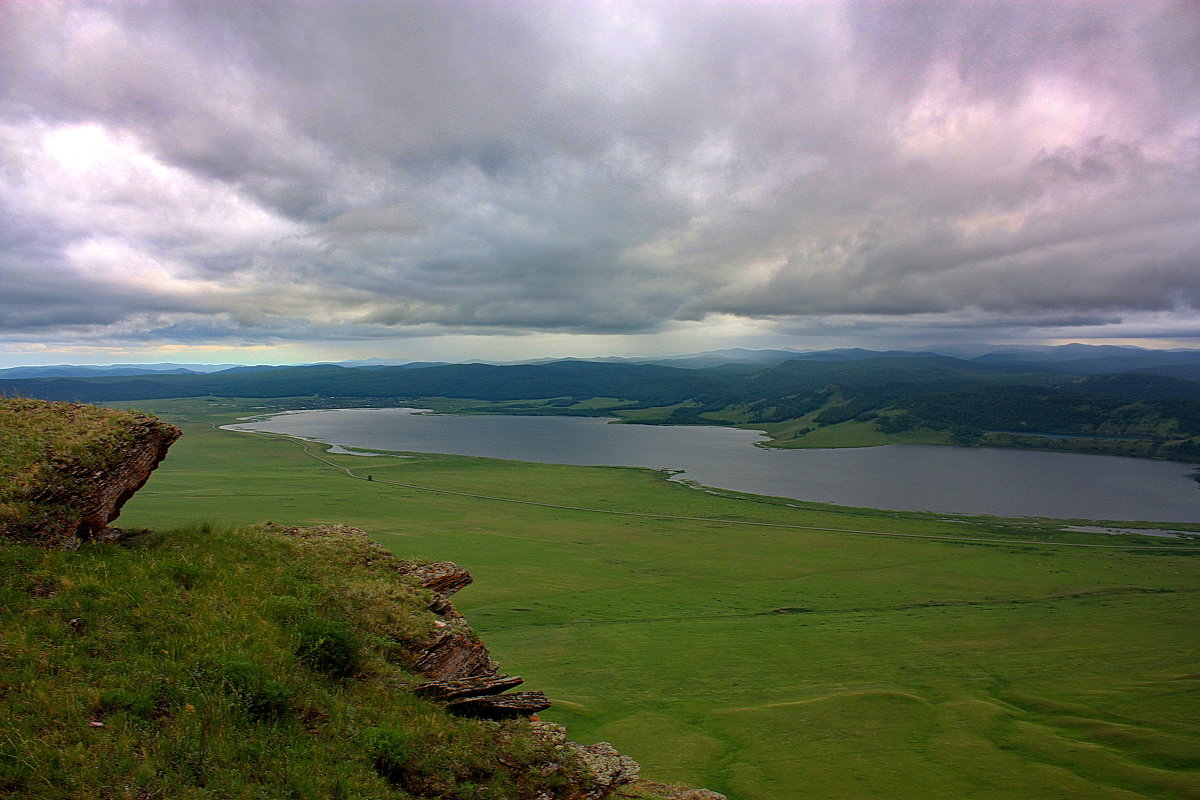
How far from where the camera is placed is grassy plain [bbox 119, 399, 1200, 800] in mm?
24469

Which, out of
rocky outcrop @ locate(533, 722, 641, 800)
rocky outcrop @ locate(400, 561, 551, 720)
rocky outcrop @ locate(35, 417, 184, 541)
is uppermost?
Answer: rocky outcrop @ locate(35, 417, 184, 541)

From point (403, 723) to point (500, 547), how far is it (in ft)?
192

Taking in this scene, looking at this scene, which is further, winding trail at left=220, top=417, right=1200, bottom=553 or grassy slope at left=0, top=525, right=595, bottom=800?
winding trail at left=220, top=417, right=1200, bottom=553

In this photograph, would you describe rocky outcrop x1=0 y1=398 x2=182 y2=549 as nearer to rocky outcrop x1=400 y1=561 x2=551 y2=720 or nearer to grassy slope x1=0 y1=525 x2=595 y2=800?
grassy slope x1=0 y1=525 x2=595 y2=800

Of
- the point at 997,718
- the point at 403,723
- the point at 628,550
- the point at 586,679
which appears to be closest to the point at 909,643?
the point at 997,718

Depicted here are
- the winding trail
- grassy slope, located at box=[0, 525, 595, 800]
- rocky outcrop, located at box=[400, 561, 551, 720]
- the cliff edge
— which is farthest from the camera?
the winding trail

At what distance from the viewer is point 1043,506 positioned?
11294 cm

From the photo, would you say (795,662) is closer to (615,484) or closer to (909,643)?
(909,643)

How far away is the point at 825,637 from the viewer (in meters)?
42.8

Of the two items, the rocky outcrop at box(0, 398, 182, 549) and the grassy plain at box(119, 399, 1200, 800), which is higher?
the rocky outcrop at box(0, 398, 182, 549)

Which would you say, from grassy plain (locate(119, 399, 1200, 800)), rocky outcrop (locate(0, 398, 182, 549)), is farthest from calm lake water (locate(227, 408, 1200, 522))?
rocky outcrop (locate(0, 398, 182, 549))

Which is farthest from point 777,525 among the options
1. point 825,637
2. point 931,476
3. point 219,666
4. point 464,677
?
point 219,666

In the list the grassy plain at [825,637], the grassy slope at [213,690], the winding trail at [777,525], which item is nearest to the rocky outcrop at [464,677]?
the grassy slope at [213,690]

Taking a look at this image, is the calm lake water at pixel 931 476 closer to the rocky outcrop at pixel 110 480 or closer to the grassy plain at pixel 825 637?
the grassy plain at pixel 825 637
